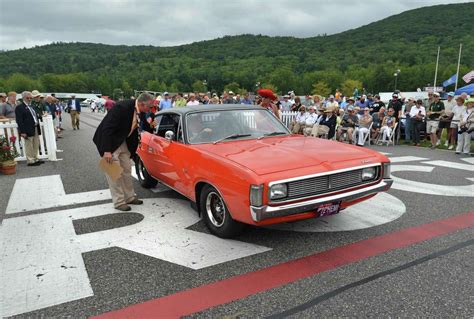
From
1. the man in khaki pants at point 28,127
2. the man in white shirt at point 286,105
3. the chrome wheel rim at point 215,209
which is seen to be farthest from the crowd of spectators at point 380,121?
the chrome wheel rim at point 215,209

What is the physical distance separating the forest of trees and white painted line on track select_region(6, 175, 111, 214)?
349 feet

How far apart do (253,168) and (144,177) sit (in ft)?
11.4

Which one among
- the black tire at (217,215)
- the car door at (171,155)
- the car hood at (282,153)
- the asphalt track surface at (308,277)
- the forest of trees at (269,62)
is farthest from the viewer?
the forest of trees at (269,62)

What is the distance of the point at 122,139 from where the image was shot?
537 cm

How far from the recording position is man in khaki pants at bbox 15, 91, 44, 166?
867cm

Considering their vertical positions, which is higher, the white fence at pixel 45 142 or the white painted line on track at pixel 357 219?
the white fence at pixel 45 142

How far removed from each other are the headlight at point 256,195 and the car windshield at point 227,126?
4.82 ft

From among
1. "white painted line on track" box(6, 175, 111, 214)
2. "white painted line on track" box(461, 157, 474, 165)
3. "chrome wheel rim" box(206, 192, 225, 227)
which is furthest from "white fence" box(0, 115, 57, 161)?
"white painted line on track" box(461, 157, 474, 165)

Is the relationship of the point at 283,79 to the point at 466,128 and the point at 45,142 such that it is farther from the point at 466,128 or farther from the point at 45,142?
the point at 45,142

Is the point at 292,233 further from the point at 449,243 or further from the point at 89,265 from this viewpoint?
the point at 89,265

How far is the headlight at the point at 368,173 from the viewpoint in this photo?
4.35 m

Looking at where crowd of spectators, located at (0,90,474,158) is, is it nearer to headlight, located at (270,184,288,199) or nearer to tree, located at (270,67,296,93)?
headlight, located at (270,184,288,199)

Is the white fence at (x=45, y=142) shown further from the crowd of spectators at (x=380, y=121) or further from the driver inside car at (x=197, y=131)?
the driver inside car at (x=197, y=131)

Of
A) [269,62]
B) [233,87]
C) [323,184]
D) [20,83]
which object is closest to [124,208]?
[323,184]
